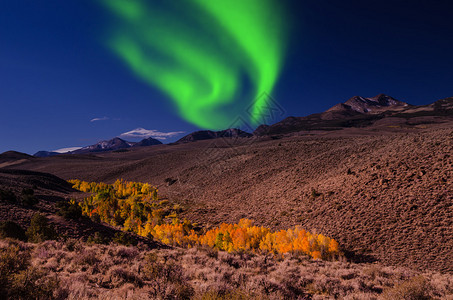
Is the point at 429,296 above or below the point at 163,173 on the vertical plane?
below

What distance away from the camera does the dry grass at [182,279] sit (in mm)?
6910

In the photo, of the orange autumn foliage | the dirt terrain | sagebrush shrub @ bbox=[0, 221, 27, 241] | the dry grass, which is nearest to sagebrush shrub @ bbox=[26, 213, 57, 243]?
sagebrush shrub @ bbox=[0, 221, 27, 241]

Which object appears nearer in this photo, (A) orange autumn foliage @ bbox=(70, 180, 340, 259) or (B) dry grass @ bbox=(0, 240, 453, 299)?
(B) dry grass @ bbox=(0, 240, 453, 299)

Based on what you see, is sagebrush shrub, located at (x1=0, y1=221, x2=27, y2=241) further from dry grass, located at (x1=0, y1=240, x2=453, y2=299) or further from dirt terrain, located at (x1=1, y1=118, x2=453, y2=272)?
dirt terrain, located at (x1=1, y1=118, x2=453, y2=272)

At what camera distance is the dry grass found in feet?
22.7

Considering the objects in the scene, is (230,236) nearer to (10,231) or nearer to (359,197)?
(359,197)

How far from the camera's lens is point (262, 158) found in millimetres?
61156

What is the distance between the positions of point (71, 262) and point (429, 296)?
49.4 feet

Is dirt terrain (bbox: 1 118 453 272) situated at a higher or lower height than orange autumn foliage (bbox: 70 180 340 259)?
higher

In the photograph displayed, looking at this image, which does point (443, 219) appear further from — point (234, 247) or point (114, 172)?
point (114, 172)

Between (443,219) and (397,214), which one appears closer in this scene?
(443,219)

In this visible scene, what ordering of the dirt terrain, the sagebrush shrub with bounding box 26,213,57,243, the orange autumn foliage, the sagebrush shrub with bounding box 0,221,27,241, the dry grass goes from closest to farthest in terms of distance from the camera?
the dry grass
the sagebrush shrub with bounding box 0,221,27,241
the sagebrush shrub with bounding box 26,213,57,243
the dirt terrain
the orange autumn foliage

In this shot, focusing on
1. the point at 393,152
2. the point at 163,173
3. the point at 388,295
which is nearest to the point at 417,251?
the point at 388,295

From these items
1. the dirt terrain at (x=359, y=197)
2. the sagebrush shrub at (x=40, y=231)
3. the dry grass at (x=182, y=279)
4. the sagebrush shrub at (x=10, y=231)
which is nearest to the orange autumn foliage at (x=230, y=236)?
the dirt terrain at (x=359, y=197)
